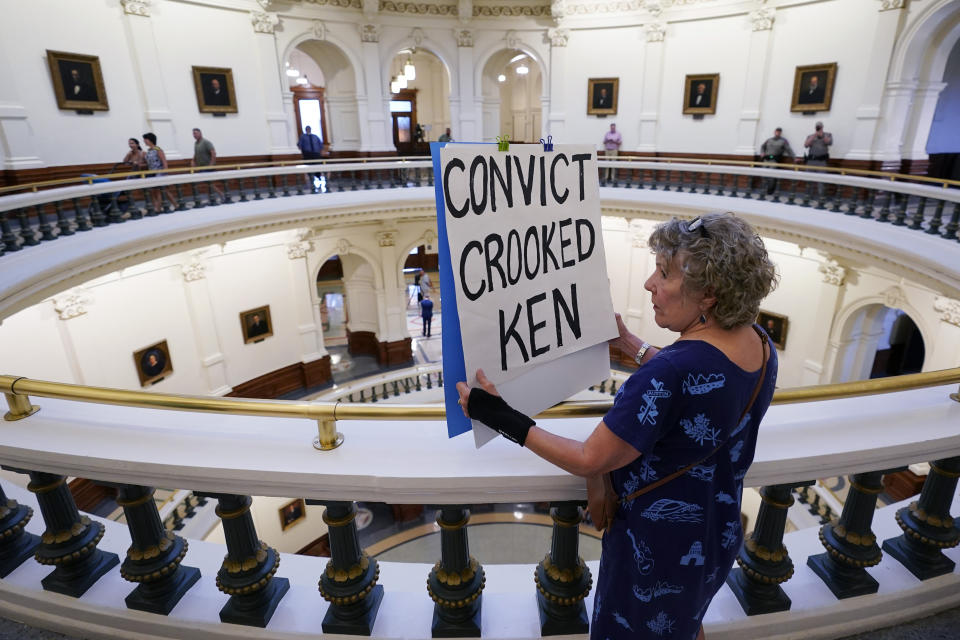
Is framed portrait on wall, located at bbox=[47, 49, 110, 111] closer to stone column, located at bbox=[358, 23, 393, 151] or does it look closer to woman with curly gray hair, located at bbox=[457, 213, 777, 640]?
stone column, located at bbox=[358, 23, 393, 151]

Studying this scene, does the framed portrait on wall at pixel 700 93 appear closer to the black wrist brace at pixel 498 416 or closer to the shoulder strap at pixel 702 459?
the shoulder strap at pixel 702 459

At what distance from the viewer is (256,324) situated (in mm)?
12797

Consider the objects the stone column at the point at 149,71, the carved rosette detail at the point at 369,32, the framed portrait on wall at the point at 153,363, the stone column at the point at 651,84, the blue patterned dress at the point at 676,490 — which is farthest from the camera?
the carved rosette detail at the point at 369,32

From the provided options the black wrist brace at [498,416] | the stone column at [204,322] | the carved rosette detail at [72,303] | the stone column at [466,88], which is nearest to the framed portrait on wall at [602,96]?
the stone column at [466,88]

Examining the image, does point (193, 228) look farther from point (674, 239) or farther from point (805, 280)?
point (805, 280)

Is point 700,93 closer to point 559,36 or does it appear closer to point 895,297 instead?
point 559,36

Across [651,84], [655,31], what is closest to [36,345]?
[651,84]

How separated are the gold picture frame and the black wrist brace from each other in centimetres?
1058

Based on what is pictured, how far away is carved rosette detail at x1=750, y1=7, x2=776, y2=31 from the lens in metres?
12.9

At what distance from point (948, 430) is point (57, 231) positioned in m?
10.1

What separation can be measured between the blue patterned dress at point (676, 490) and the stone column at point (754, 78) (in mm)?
14750

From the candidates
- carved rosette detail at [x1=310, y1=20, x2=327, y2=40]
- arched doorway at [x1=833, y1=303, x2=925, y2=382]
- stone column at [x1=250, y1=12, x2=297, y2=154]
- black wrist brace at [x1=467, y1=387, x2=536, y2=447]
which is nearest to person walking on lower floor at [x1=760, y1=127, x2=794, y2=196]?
arched doorway at [x1=833, y1=303, x2=925, y2=382]

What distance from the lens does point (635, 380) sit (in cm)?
114

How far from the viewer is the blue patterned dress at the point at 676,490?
3.73 ft
